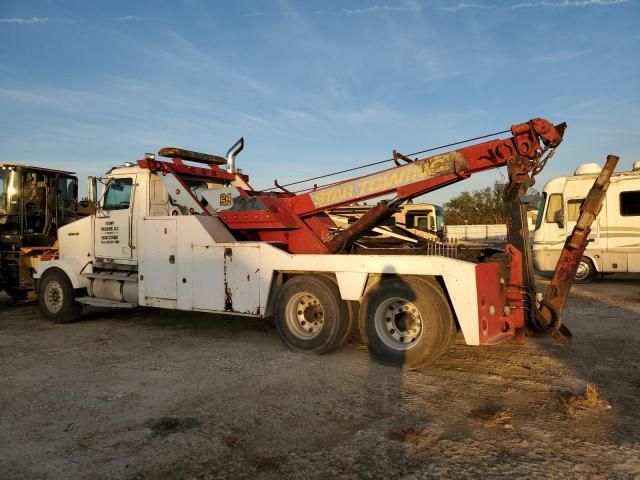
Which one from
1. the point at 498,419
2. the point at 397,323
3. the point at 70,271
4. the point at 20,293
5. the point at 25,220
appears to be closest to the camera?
the point at 498,419

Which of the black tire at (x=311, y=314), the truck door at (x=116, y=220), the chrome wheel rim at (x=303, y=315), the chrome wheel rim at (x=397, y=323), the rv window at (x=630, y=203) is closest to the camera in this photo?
the chrome wheel rim at (x=397, y=323)

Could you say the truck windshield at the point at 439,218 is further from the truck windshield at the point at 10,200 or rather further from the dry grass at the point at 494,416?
the dry grass at the point at 494,416

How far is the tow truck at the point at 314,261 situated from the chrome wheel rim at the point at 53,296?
0.10ft

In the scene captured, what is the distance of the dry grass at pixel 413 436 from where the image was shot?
151 inches

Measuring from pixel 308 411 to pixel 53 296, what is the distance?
692cm

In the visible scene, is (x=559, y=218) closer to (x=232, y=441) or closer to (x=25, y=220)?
(x=232, y=441)


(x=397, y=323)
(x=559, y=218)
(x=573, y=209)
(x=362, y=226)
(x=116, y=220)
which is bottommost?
(x=397, y=323)

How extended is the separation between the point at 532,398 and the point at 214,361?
376cm

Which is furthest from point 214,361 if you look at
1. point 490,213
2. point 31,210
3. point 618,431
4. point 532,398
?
point 490,213

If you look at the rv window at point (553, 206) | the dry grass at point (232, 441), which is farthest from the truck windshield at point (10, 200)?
the rv window at point (553, 206)

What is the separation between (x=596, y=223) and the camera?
14.1 m

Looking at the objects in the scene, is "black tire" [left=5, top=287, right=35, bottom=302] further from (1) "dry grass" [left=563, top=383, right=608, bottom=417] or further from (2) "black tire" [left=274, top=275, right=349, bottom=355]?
(1) "dry grass" [left=563, top=383, right=608, bottom=417]

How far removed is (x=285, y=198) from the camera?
7.89 meters

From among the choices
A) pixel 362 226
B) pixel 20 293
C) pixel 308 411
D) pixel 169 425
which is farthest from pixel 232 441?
pixel 20 293
